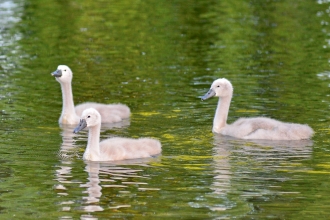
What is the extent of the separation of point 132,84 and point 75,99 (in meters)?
1.66

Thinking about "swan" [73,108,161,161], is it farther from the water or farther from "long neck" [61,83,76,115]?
"long neck" [61,83,76,115]

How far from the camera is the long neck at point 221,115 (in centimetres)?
1641

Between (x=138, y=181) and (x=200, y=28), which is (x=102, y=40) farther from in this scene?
(x=138, y=181)

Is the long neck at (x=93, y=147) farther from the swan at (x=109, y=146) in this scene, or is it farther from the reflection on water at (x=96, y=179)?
the reflection on water at (x=96, y=179)

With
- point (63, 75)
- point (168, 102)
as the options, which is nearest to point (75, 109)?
point (63, 75)

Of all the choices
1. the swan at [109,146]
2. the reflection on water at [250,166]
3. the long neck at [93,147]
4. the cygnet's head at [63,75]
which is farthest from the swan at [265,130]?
the cygnet's head at [63,75]

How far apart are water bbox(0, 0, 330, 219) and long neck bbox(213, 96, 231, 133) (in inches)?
9.7

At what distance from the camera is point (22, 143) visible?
50.4 ft

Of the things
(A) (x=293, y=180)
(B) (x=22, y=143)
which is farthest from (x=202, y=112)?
(A) (x=293, y=180)

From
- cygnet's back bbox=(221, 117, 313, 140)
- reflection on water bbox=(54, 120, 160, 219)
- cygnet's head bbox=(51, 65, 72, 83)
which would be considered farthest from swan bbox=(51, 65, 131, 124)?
cygnet's back bbox=(221, 117, 313, 140)

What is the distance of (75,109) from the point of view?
18.1 meters

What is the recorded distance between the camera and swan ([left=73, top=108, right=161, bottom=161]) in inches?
559

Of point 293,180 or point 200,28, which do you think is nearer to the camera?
point 293,180

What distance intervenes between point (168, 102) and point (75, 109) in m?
1.85
